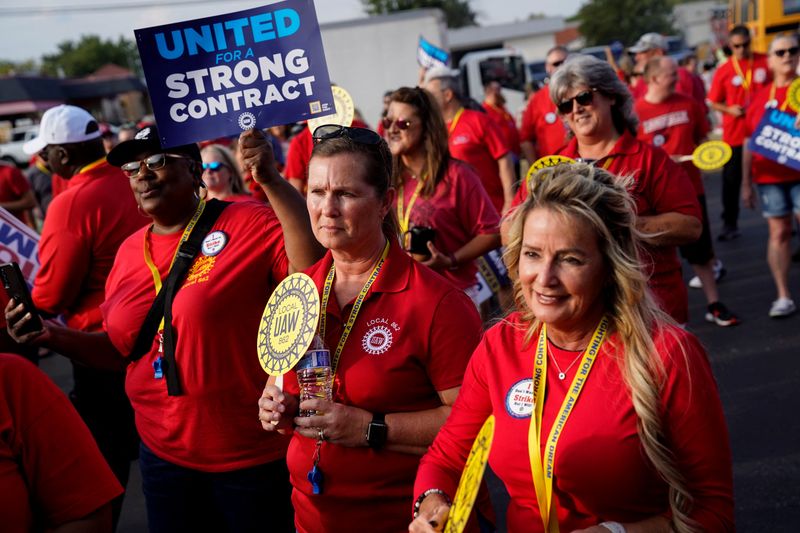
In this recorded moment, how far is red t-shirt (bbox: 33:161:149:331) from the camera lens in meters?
3.97

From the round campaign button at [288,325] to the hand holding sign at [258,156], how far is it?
18.4 inches

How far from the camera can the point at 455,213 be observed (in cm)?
457

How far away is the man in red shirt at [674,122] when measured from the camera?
22.8 feet

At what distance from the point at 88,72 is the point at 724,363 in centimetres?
10336

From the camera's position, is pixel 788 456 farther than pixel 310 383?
Yes

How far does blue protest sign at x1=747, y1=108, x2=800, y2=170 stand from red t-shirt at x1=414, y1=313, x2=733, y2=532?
4557 millimetres

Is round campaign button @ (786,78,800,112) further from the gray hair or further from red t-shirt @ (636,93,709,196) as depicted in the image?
the gray hair

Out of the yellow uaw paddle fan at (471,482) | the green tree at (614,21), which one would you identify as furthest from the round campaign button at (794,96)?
the green tree at (614,21)

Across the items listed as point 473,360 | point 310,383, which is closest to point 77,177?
point 310,383

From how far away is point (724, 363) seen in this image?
6.04 meters

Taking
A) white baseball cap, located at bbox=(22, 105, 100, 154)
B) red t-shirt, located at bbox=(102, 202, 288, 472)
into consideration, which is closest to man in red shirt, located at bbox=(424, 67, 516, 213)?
white baseball cap, located at bbox=(22, 105, 100, 154)

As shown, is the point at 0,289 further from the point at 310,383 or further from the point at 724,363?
the point at 724,363

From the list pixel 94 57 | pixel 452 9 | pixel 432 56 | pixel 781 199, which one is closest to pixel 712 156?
pixel 781 199

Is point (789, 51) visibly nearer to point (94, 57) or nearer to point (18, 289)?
point (18, 289)
